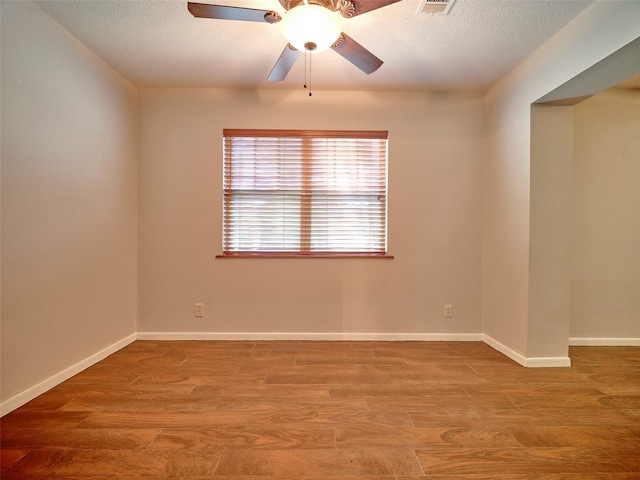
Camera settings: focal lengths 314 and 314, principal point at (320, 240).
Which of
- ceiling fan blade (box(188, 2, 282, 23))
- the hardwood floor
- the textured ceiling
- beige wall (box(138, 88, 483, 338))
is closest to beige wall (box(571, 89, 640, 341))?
the hardwood floor

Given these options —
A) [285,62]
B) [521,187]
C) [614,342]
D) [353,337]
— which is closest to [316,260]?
[353,337]

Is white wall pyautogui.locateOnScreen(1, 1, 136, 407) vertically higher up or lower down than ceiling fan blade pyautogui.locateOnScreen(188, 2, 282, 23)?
lower down

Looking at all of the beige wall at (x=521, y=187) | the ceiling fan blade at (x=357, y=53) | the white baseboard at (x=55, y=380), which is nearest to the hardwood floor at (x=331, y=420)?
the white baseboard at (x=55, y=380)

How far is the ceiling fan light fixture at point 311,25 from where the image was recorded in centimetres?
157

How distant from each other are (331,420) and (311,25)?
6.92 ft

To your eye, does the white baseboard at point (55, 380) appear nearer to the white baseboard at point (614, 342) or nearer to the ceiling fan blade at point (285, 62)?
the ceiling fan blade at point (285, 62)

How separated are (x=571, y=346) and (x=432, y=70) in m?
2.93

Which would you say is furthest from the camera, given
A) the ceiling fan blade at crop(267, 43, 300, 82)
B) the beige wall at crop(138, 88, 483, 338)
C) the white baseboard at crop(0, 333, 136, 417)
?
the beige wall at crop(138, 88, 483, 338)

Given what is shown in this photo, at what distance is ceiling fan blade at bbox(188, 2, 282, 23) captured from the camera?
5.27 feet

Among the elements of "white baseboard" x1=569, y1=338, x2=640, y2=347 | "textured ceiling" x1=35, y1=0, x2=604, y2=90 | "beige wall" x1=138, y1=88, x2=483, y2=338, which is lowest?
"white baseboard" x1=569, y1=338, x2=640, y2=347

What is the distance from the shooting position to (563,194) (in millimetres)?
2557

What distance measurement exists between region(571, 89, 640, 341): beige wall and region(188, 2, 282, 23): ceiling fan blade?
3.06 meters

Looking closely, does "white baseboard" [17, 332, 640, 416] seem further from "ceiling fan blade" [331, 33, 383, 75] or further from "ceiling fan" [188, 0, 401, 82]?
"ceiling fan" [188, 0, 401, 82]

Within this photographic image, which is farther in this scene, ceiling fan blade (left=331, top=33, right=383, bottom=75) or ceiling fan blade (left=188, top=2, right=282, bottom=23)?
ceiling fan blade (left=331, top=33, right=383, bottom=75)
